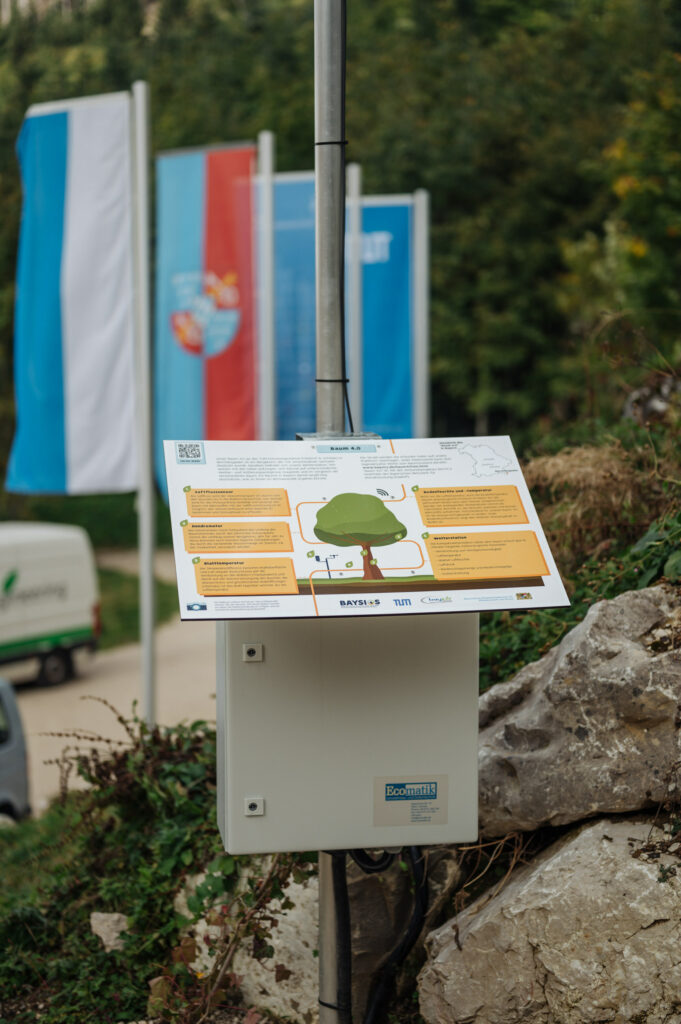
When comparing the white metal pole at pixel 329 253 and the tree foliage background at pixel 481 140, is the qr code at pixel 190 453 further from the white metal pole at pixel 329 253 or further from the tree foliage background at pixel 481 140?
the tree foliage background at pixel 481 140

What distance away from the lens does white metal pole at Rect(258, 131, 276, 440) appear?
33.9ft

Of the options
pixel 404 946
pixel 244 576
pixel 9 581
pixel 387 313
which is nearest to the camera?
pixel 244 576

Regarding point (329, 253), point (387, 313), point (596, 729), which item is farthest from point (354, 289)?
point (596, 729)

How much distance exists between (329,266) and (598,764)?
1712mm

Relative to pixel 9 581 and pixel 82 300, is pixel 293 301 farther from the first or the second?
pixel 9 581

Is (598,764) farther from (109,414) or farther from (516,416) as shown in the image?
(516,416)

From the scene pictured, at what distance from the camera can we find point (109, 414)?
335 inches

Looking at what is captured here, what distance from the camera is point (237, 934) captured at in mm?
4121

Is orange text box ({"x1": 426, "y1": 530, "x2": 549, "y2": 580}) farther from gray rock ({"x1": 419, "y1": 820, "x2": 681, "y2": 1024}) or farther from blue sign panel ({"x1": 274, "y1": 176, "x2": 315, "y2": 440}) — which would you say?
blue sign panel ({"x1": 274, "y1": 176, "x2": 315, "y2": 440})

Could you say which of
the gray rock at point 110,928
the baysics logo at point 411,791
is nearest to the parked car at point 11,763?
the gray rock at point 110,928

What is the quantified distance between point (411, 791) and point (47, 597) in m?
15.8

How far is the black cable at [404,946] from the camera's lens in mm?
3824

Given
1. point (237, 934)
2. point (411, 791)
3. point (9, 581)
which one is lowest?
point (9, 581)

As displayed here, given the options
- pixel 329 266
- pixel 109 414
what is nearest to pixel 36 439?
pixel 109 414
